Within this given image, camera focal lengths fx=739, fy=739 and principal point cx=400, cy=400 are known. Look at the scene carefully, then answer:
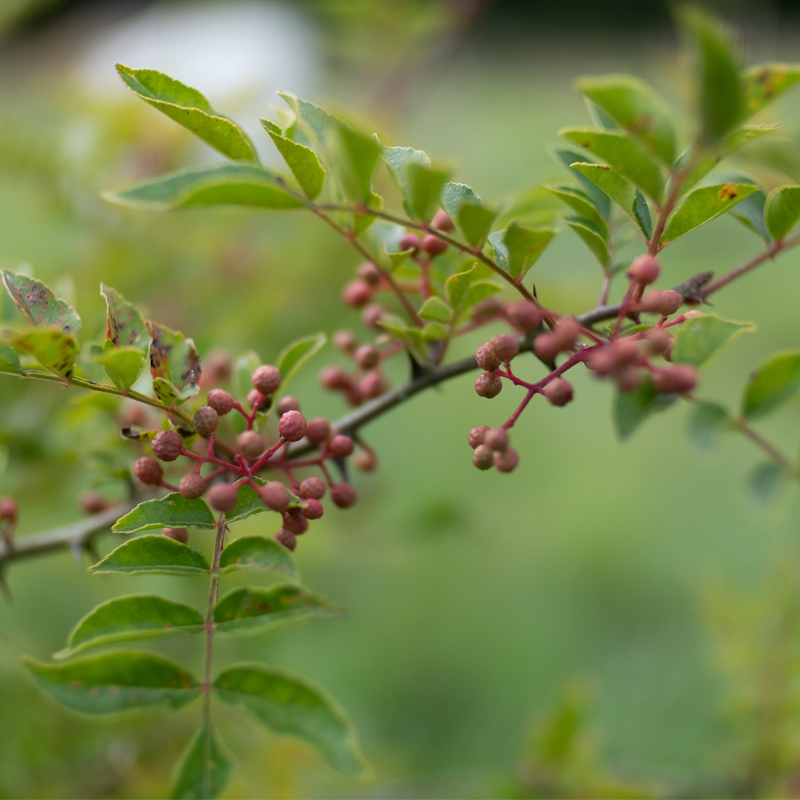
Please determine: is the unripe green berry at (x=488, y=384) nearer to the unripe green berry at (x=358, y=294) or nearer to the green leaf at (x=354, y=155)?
the green leaf at (x=354, y=155)

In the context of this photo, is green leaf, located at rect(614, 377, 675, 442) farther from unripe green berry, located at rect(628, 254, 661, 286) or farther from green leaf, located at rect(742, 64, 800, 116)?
green leaf, located at rect(742, 64, 800, 116)

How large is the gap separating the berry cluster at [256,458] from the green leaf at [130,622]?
6 centimetres

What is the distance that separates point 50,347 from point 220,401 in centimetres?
13

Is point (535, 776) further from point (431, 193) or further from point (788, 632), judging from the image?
point (431, 193)

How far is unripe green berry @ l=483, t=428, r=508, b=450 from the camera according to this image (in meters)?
0.53

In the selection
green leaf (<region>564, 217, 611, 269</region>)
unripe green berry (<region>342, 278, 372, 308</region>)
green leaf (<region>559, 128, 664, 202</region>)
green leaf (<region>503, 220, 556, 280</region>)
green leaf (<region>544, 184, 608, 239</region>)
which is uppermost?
green leaf (<region>559, 128, 664, 202</region>)

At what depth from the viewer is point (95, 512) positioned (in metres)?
0.84

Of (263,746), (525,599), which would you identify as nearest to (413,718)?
(525,599)

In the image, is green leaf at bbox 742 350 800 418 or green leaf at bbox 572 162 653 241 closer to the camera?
green leaf at bbox 572 162 653 241

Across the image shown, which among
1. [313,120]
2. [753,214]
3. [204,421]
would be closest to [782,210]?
[753,214]

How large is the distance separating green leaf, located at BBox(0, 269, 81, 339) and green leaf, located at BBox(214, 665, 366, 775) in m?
0.33

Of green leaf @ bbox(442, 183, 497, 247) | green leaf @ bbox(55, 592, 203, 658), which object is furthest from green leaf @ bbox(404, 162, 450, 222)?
green leaf @ bbox(55, 592, 203, 658)

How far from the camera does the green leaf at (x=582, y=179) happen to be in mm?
621

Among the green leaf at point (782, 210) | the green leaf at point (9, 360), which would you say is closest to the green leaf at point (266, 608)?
the green leaf at point (9, 360)
